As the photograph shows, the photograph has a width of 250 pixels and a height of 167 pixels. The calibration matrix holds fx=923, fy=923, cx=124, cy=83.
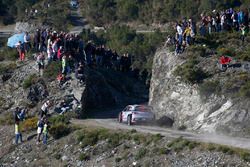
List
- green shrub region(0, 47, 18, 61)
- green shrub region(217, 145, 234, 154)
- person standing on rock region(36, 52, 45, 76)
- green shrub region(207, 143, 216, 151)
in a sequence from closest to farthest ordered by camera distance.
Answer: green shrub region(217, 145, 234, 154) < green shrub region(207, 143, 216, 151) < person standing on rock region(36, 52, 45, 76) < green shrub region(0, 47, 18, 61)

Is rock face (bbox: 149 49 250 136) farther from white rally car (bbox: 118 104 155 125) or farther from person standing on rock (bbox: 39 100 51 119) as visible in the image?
person standing on rock (bbox: 39 100 51 119)

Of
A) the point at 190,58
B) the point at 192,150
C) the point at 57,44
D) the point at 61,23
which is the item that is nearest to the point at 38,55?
the point at 57,44

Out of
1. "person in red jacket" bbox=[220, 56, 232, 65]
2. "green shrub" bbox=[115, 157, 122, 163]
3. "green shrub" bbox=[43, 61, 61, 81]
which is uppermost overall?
"person in red jacket" bbox=[220, 56, 232, 65]

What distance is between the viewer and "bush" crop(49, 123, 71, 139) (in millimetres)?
49906

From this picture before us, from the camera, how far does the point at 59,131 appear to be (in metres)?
50.0

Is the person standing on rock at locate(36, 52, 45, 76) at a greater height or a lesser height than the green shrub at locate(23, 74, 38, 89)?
greater

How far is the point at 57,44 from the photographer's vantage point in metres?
57.5

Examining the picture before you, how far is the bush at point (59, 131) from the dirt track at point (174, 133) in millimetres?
1972

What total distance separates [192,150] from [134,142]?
13.6 ft

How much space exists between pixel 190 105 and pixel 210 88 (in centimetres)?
160

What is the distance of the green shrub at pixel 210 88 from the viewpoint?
162 feet

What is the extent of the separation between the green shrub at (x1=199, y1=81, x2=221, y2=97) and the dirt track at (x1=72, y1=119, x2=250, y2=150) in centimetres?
262

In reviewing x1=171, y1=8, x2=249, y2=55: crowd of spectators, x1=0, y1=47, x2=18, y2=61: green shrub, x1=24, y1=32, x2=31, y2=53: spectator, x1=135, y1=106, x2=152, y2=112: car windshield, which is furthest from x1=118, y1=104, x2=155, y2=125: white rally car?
x1=0, y1=47, x2=18, y2=61: green shrub

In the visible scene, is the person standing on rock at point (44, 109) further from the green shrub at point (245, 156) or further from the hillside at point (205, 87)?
the green shrub at point (245, 156)
